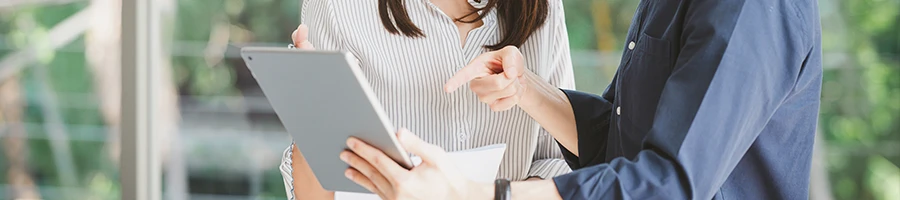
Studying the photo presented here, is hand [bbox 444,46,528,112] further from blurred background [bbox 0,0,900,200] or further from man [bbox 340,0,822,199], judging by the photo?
blurred background [bbox 0,0,900,200]

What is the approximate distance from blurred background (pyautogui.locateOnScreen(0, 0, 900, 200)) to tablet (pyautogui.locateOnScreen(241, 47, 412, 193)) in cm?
185

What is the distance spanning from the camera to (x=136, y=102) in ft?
9.71

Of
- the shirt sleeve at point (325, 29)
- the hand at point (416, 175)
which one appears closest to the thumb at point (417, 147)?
the hand at point (416, 175)

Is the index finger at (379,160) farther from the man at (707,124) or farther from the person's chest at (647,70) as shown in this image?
the person's chest at (647,70)

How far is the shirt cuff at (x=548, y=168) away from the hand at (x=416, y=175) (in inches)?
21.2

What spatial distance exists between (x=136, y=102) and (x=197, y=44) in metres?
0.30

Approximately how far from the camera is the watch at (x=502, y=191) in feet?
3.14

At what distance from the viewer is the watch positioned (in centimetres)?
96

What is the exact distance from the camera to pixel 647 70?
1.06m

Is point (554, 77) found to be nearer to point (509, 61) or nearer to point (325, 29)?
point (509, 61)

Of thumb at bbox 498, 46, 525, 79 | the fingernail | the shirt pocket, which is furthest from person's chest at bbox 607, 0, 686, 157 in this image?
the fingernail

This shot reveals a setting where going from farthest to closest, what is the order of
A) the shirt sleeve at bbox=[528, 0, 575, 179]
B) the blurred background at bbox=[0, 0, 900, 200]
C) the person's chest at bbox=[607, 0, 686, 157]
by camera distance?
A: the blurred background at bbox=[0, 0, 900, 200] < the shirt sleeve at bbox=[528, 0, 575, 179] < the person's chest at bbox=[607, 0, 686, 157]

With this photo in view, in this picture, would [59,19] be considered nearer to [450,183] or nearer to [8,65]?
[8,65]

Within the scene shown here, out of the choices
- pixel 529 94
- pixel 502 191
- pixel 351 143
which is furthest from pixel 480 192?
pixel 529 94
